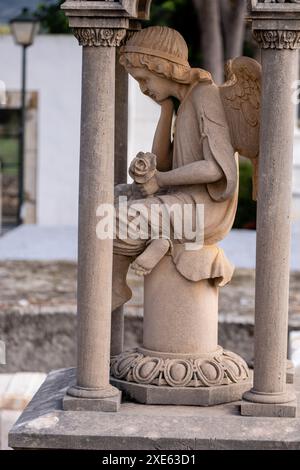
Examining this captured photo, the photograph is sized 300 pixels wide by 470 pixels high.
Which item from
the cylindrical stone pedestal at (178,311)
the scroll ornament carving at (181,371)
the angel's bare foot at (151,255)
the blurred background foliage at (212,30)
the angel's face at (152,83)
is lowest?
the scroll ornament carving at (181,371)

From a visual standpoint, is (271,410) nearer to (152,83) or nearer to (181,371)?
(181,371)

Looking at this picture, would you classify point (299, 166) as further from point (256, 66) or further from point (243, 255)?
point (256, 66)

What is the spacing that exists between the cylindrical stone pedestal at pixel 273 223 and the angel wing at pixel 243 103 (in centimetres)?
33

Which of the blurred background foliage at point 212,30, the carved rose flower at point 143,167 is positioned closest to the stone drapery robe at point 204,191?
the carved rose flower at point 143,167

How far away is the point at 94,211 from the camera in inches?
220

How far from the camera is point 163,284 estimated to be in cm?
591

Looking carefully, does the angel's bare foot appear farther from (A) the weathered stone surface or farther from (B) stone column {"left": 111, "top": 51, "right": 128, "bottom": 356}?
(A) the weathered stone surface

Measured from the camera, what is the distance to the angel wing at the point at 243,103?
19.2 feet

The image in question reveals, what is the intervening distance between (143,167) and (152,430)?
1.26 meters

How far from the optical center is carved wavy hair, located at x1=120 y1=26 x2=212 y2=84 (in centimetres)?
582

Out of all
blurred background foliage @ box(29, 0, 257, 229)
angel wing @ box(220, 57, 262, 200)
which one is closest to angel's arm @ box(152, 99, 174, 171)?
angel wing @ box(220, 57, 262, 200)

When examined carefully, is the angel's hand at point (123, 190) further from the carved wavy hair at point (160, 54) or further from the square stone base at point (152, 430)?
the square stone base at point (152, 430)

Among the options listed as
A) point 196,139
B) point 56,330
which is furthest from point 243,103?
point 56,330

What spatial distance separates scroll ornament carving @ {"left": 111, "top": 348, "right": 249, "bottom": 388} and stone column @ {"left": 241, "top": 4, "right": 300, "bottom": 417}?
27cm
